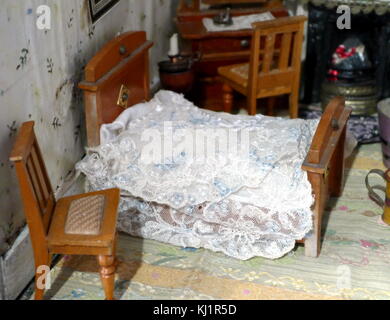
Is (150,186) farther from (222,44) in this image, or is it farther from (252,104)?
(222,44)

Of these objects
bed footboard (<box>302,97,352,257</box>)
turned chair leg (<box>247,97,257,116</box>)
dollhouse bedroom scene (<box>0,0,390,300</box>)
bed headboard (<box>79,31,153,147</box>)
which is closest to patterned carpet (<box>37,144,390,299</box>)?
dollhouse bedroom scene (<box>0,0,390,300</box>)

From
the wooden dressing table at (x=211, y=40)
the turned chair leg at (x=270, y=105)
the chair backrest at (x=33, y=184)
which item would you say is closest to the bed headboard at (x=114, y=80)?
the chair backrest at (x=33, y=184)

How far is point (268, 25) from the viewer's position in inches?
159

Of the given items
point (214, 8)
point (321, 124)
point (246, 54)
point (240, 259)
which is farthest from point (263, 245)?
point (214, 8)

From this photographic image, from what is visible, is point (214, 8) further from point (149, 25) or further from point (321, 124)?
point (321, 124)

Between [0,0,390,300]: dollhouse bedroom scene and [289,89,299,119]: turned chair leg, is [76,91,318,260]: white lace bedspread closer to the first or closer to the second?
[0,0,390,300]: dollhouse bedroom scene

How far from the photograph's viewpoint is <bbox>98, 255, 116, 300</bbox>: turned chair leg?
2725mm

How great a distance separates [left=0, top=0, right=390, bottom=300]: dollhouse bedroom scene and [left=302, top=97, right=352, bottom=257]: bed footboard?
10 mm

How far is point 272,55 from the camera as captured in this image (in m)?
4.24

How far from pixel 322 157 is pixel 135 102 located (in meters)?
1.30

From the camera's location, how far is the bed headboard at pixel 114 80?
130 inches

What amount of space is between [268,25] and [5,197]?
2.03 meters

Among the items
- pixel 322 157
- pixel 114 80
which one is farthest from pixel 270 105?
pixel 322 157

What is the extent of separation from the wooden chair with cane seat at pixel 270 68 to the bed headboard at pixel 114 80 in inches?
28.5
